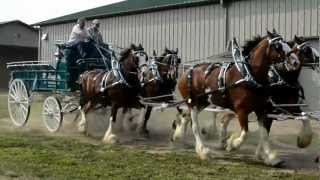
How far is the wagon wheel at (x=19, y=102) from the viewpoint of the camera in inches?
680

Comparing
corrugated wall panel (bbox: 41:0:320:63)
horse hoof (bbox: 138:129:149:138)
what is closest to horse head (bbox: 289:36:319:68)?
horse hoof (bbox: 138:129:149:138)

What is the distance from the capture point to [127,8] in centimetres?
2964

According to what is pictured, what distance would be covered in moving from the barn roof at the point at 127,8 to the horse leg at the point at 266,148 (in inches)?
526

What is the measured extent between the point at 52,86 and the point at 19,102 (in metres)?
1.31

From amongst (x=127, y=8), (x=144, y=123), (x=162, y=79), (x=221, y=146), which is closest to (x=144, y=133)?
(x=144, y=123)

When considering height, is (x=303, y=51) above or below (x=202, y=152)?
above

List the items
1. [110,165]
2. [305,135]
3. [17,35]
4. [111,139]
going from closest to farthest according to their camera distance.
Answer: [110,165] → [305,135] → [111,139] → [17,35]

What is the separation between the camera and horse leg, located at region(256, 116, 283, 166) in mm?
10461

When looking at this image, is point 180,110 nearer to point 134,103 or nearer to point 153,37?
point 134,103

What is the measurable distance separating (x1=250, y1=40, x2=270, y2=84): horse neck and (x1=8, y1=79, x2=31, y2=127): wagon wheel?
7.86 metres

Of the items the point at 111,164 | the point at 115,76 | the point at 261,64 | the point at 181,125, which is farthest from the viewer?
the point at 115,76

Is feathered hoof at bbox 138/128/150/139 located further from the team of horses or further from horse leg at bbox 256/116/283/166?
horse leg at bbox 256/116/283/166

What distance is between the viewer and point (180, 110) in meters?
14.0

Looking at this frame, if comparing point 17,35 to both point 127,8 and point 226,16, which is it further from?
point 226,16
